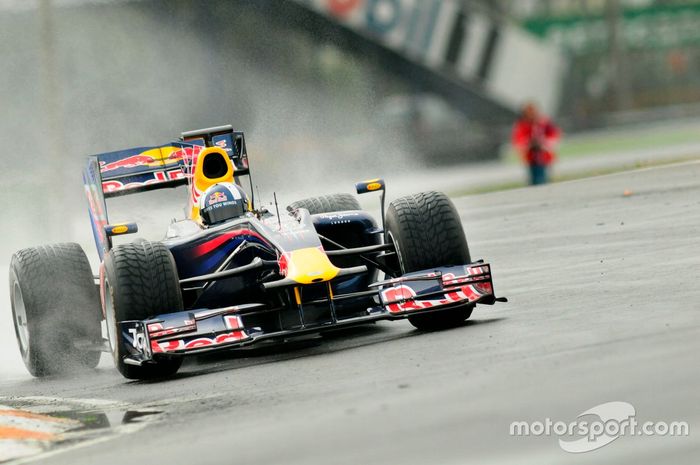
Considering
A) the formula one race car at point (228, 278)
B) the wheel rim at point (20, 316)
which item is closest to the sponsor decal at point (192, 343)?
the formula one race car at point (228, 278)

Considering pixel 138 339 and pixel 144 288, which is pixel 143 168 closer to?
pixel 144 288

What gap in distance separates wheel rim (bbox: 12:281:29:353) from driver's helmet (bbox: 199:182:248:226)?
1.66m

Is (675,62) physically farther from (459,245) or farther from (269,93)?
(459,245)

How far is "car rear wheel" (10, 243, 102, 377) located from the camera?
38.0ft

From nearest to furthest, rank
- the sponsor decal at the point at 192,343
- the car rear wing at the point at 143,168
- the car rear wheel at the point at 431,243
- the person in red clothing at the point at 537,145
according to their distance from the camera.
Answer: the sponsor decal at the point at 192,343 < the car rear wheel at the point at 431,243 < the car rear wing at the point at 143,168 < the person in red clothing at the point at 537,145

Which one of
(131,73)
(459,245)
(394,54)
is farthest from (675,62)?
(459,245)

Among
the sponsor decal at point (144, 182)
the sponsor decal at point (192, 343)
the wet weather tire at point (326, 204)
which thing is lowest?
the sponsor decal at point (192, 343)

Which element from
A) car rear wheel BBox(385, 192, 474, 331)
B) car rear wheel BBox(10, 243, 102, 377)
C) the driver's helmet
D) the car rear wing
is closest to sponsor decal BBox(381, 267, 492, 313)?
car rear wheel BBox(385, 192, 474, 331)

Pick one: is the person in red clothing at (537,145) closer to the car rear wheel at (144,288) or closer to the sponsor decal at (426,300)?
the sponsor decal at (426,300)

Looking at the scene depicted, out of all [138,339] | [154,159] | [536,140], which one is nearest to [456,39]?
[536,140]

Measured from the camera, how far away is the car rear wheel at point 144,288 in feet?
34.0

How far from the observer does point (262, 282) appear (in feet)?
35.0

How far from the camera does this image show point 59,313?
11586 mm

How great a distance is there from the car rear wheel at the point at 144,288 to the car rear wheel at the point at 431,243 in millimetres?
1745
